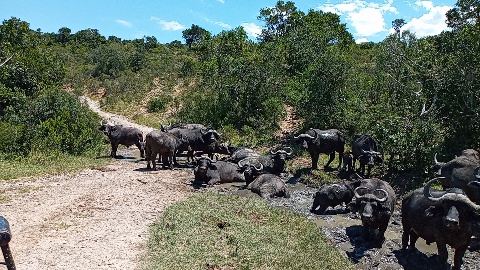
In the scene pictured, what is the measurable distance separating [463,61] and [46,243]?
45.8 feet

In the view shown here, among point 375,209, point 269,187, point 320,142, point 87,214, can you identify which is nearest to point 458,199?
point 375,209

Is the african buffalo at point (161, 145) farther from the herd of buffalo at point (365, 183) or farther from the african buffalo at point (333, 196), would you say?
the african buffalo at point (333, 196)

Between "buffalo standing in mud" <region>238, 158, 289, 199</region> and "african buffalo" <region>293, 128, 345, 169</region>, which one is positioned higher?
"african buffalo" <region>293, 128, 345, 169</region>

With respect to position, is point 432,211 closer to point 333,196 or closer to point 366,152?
point 333,196

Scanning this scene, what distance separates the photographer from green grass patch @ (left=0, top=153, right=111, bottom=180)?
1549 cm

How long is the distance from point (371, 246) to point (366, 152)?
6.00 m

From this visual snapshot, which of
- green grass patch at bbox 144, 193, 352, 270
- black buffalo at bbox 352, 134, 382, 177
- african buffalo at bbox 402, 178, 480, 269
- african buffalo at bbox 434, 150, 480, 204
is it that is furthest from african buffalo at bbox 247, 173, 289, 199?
african buffalo at bbox 402, 178, 480, 269

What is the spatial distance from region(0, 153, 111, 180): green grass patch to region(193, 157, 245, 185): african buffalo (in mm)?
4876

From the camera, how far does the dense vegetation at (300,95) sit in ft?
51.3

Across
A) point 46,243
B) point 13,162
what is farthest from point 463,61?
point 13,162

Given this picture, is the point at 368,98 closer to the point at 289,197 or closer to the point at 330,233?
the point at 289,197

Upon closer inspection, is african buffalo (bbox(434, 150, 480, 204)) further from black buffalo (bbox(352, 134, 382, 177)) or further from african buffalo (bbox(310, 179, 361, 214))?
black buffalo (bbox(352, 134, 382, 177))

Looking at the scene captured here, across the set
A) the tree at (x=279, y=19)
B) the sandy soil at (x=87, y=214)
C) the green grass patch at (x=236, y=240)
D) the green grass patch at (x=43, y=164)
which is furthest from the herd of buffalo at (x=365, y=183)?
the tree at (x=279, y=19)

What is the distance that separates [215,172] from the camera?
16.5 m
